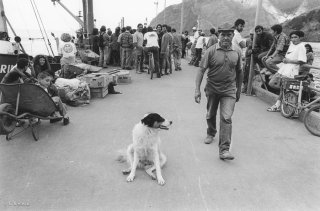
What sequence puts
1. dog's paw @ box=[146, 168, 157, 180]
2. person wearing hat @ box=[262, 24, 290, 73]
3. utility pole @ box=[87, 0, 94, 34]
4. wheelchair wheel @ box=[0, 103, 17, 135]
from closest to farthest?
1. dog's paw @ box=[146, 168, 157, 180]
2. wheelchair wheel @ box=[0, 103, 17, 135]
3. person wearing hat @ box=[262, 24, 290, 73]
4. utility pole @ box=[87, 0, 94, 34]

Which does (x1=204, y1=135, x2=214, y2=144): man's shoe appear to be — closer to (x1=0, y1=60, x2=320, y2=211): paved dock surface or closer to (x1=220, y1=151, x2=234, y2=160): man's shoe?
(x1=0, y1=60, x2=320, y2=211): paved dock surface

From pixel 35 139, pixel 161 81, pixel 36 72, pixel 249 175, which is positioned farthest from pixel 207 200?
pixel 161 81

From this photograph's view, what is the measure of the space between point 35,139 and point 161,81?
7.16m

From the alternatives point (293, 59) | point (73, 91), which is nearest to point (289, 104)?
point (293, 59)

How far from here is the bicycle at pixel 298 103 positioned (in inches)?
256

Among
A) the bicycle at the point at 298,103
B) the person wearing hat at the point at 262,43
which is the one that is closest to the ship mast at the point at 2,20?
the person wearing hat at the point at 262,43

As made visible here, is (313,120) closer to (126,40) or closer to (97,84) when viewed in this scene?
(97,84)

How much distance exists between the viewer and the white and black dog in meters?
4.09

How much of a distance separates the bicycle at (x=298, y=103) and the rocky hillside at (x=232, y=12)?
74899 mm

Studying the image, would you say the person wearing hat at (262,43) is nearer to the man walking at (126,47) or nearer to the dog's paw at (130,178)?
the man walking at (126,47)

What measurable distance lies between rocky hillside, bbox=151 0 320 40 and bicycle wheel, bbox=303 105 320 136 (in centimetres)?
7571

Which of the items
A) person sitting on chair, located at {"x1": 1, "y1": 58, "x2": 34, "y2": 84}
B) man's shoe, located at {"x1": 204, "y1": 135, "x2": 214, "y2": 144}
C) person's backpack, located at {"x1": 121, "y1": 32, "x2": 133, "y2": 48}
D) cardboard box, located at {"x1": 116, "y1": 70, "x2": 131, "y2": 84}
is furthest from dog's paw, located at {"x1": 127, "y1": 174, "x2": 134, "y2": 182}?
person's backpack, located at {"x1": 121, "y1": 32, "x2": 133, "y2": 48}

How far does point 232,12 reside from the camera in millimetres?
152750

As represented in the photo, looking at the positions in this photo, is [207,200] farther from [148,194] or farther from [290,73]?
[290,73]
